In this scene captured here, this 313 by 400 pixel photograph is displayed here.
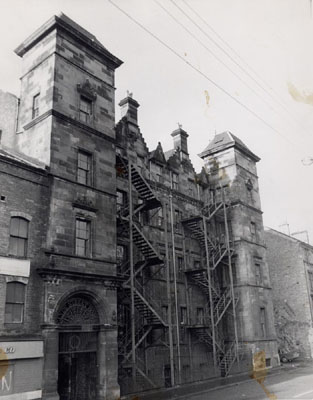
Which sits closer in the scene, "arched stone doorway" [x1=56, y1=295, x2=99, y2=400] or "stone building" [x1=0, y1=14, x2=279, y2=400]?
"stone building" [x1=0, y1=14, x2=279, y2=400]

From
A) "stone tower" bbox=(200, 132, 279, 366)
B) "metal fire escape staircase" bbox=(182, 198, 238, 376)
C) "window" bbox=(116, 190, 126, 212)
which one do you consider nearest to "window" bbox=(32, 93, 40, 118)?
"window" bbox=(116, 190, 126, 212)

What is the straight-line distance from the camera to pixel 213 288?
3045 centimetres

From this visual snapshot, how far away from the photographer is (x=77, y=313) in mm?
19109

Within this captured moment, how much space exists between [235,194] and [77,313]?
2055 cm

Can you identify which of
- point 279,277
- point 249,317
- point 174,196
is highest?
point 174,196

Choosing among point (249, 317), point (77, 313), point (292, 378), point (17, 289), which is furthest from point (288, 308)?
point (17, 289)

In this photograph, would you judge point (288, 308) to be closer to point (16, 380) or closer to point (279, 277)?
point (279, 277)

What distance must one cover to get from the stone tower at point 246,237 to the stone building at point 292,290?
26.8ft

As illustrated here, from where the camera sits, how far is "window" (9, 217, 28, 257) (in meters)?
17.6

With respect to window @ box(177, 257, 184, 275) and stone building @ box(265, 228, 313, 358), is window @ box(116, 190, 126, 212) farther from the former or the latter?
stone building @ box(265, 228, 313, 358)

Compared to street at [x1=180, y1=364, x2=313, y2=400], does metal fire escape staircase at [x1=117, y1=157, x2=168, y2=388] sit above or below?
above

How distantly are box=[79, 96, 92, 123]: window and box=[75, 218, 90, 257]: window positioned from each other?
5.78 metres

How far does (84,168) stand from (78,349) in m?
8.87

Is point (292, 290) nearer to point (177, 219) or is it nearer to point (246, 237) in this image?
point (246, 237)
